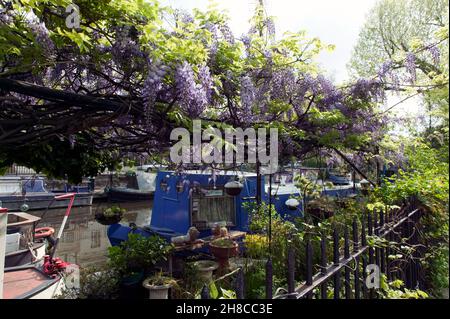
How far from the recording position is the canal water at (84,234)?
9.70 metres

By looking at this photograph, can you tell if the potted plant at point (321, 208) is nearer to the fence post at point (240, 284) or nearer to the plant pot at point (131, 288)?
the plant pot at point (131, 288)

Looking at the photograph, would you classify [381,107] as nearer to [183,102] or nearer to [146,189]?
[183,102]

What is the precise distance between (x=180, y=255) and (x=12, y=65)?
4.63 meters

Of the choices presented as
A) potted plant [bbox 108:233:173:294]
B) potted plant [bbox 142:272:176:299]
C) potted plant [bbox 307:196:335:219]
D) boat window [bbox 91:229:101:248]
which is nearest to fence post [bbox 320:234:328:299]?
potted plant [bbox 142:272:176:299]

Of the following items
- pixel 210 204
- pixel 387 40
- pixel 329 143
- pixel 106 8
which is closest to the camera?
pixel 106 8

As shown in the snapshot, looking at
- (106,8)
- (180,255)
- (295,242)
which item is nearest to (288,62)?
(106,8)

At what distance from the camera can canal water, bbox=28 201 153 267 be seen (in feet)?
31.8

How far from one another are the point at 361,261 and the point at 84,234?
1212 centimetres

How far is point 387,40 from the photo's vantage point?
14.2m

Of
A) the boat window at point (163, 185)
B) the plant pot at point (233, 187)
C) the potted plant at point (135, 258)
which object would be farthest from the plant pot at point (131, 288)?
the boat window at point (163, 185)

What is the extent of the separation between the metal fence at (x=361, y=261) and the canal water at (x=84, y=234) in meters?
5.21

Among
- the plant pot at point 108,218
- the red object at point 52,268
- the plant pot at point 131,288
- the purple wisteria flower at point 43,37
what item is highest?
the purple wisteria flower at point 43,37

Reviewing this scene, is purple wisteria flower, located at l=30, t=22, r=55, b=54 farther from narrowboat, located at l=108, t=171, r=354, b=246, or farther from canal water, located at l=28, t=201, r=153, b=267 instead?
narrowboat, located at l=108, t=171, r=354, b=246

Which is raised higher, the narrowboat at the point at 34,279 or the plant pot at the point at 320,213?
the plant pot at the point at 320,213
